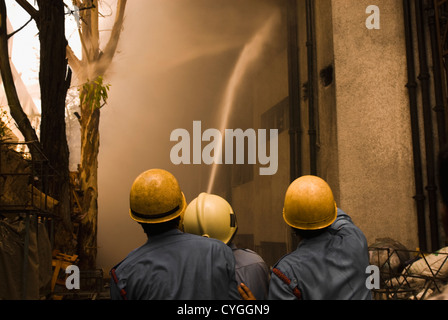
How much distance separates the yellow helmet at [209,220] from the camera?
2277 millimetres

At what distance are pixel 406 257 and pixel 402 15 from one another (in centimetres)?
346

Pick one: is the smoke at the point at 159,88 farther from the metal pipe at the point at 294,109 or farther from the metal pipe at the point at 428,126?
the metal pipe at the point at 428,126

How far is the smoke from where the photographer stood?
1090cm

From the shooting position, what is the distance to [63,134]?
6887 millimetres

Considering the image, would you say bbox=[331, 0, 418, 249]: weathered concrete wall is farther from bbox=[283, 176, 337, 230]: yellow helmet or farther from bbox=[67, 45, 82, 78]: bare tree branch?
bbox=[67, 45, 82, 78]: bare tree branch

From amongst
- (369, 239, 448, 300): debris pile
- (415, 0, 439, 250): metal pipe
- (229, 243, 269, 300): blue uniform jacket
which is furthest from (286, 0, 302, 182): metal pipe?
(229, 243, 269, 300): blue uniform jacket

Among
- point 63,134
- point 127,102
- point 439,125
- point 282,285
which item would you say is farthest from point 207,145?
point 282,285

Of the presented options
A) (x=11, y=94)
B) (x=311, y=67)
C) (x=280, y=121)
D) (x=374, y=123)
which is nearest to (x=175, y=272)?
(x=374, y=123)

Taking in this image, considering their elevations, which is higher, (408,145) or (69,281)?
(408,145)

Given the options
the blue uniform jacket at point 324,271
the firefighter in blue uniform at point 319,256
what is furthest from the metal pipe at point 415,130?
the blue uniform jacket at point 324,271

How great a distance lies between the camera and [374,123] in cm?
608

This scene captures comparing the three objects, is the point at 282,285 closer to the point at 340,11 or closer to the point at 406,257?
the point at 406,257

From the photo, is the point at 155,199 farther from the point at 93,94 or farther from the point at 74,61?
the point at 74,61

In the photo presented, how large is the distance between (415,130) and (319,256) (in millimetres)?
4818
